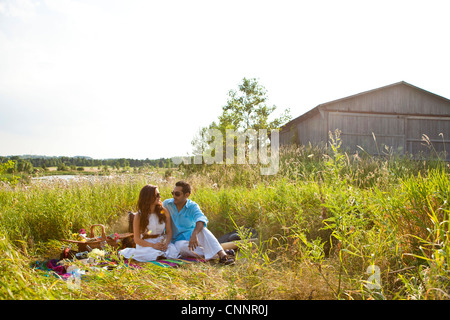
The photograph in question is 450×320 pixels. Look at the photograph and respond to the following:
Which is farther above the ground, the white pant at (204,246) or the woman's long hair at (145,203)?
the woman's long hair at (145,203)

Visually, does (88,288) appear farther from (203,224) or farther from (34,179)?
(34,179)

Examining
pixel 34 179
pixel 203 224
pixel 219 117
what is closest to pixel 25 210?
pixel 34 179

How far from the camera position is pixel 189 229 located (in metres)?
5.23

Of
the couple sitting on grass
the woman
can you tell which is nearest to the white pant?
the couple sitting on grass

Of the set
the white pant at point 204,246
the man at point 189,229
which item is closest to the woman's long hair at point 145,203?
the man at point 189,229

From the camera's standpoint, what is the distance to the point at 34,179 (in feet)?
29.7

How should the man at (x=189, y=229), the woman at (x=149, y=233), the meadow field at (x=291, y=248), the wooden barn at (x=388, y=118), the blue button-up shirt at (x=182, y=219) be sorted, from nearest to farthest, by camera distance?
1. the meadow field at (x=291, y=248)
2. the man at (x=189, y=229)
3. the woman at (x=149, y=233)
4. the blue button-up shirt at (x=182, y=219)
5. the wooden barn at (x=388, y=118)

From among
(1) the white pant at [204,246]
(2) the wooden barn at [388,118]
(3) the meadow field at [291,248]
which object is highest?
(2) the wooden barn at [388,118]

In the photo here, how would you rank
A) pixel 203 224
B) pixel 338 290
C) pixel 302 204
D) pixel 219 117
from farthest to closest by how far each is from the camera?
pixel 219 117, pixel 302 204, pixel 203 224, pixel 338 290

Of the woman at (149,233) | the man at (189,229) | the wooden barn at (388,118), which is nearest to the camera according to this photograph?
the man at (189,229)

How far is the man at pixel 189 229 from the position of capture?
4.79 meters

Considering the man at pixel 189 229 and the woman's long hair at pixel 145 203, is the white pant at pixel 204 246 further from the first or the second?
the woman's long hair at pixel 145 203

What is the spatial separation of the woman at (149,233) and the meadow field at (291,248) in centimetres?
92
